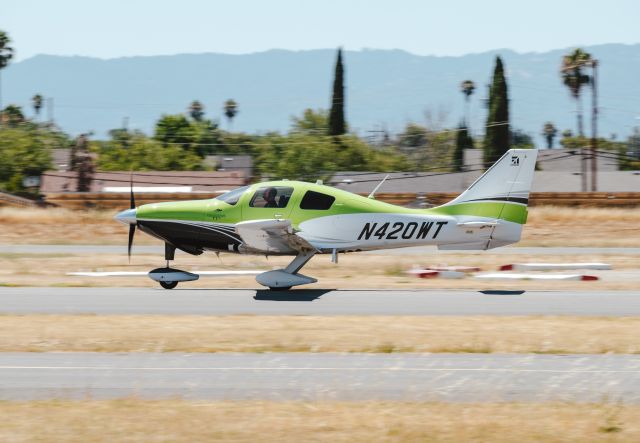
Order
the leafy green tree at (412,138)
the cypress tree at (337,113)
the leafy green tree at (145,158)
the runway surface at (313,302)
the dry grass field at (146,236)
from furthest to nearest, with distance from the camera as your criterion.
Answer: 1. the leafy green tree at (412,138)
2. the leafy green tree at (145,158)
3. the cypress tree at (337,113)
4. the dry grass field at (146,236)
5. the runway surface at (313,302)

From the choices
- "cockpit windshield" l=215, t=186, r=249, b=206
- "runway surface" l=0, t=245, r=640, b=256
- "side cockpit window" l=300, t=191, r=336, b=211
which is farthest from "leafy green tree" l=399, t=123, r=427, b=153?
"cockpit windshield" l=215, t=186, r=249, b=206

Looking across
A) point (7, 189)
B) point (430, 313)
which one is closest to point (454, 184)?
point (7, 189)

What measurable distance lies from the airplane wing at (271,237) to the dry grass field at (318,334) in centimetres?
291

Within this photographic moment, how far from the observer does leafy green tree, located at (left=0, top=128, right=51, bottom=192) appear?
55875 millimetres

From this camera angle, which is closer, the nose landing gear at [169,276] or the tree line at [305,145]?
the nose landing gear at [169,276]

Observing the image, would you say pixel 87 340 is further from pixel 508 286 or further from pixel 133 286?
pixel 508 286

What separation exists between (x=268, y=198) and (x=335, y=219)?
4.78 feet

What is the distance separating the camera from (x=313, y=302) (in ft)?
59.3

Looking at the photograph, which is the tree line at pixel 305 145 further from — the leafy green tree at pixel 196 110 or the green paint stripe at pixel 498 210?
the green paint stripe at pixel 498 210

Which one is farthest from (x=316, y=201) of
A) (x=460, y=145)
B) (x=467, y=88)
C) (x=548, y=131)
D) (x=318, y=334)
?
(x=548, y=131)

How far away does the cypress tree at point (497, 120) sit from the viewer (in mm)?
62312

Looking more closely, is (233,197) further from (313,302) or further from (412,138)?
(412,138)

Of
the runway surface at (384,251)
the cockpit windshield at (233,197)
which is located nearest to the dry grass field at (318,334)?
the cockpit windshield at (233,197)

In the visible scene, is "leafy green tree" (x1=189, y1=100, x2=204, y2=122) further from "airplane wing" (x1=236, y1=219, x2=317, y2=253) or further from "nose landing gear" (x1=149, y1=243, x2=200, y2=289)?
"airplane wing" (x1=236, y1=219, x2=317, y2=253)
